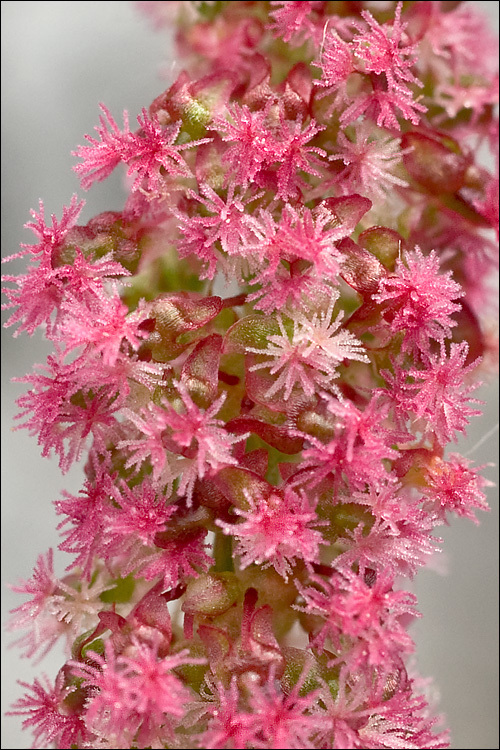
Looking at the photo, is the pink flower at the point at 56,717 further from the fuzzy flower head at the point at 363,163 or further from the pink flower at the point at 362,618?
the fuzzy flower head at the point at 363,163

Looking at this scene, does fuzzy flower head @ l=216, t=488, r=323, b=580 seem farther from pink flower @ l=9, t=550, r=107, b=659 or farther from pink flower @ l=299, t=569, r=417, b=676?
pink flower @ l=9, t=550, r=107, b=659

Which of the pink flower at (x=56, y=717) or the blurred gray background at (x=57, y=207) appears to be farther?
the blurred gray background at (x=57, y=207)

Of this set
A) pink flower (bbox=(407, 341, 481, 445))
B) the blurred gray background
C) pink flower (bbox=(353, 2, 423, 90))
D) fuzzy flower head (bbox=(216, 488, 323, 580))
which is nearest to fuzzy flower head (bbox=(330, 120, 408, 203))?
pink flower (bbox=(353, 2, 423, 90))

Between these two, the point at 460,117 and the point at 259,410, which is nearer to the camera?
the point at 259,410

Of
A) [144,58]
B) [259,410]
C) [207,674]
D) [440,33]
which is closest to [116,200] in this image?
[144,58]

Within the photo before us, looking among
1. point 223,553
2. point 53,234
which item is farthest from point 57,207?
point 223,553

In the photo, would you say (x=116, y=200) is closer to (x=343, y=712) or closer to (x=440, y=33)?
(x=440, y=33)

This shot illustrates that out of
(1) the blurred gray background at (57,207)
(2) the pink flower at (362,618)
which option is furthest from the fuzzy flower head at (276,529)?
(1) the blurred gray background at (57,207)

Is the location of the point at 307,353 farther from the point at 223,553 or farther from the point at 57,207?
the point at 57,207
